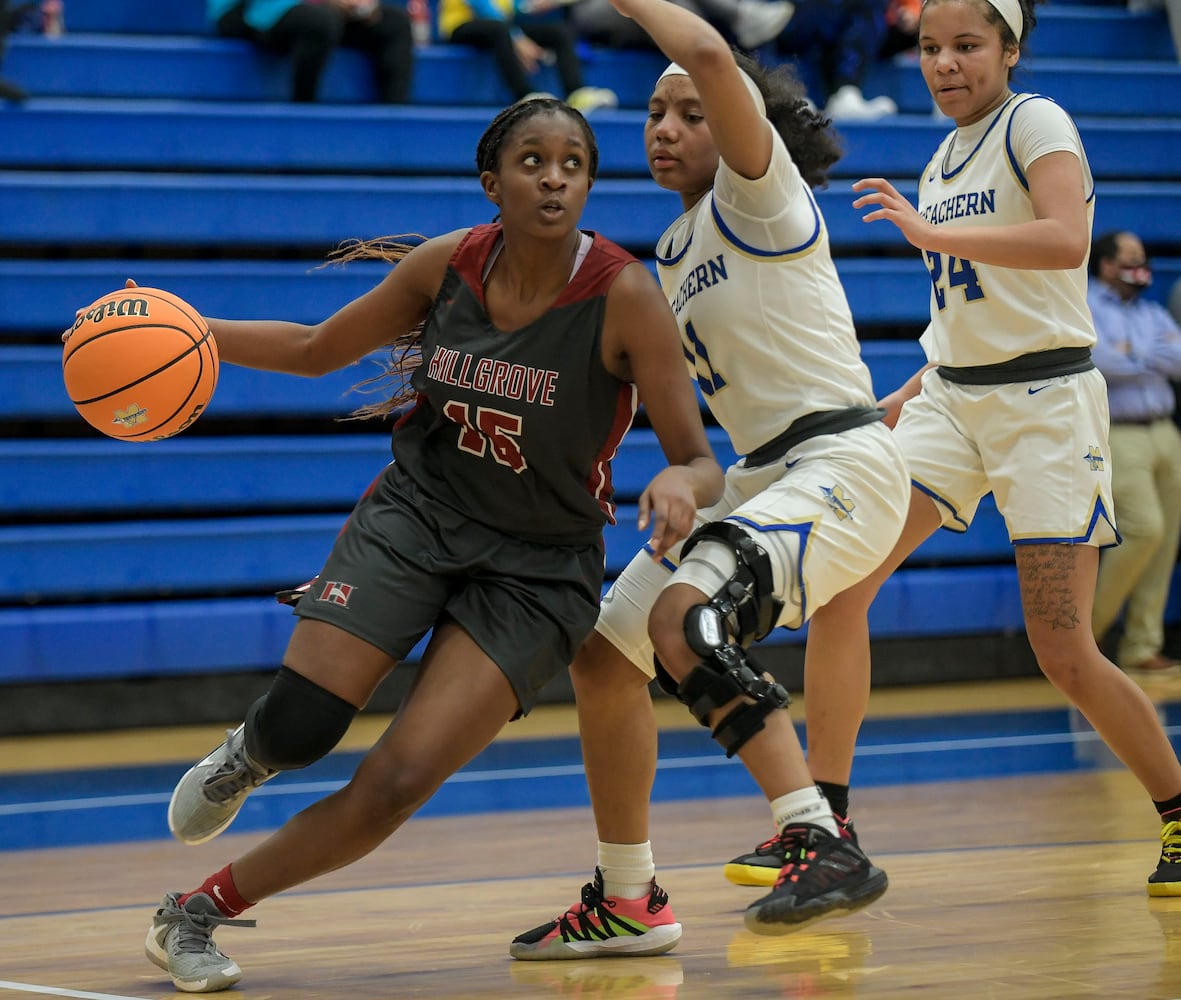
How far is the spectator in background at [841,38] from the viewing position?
9.35 m

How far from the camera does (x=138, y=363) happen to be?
10.3 feet

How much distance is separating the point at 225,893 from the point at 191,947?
0.11 m

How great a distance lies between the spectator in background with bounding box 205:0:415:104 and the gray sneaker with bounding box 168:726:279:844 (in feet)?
18.8

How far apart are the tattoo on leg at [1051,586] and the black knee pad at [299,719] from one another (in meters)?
1.61

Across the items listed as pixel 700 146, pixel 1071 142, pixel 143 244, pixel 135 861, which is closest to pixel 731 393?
pixel 700 146

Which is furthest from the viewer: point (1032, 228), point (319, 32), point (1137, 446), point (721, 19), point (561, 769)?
point (721, 19)

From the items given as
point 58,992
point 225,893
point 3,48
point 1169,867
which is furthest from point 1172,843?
point 3,48

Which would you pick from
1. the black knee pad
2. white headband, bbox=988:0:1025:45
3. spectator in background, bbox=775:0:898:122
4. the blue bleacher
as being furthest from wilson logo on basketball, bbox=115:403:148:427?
spectator in background, bbox=775:0:898:122

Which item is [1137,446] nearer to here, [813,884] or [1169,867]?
[1169,867]

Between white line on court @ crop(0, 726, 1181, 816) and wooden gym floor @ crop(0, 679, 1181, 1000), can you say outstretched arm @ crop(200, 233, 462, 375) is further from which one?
white line on court @ crop(0, 726, 1181, 816)

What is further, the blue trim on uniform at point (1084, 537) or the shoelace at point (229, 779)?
the blue trim on uniform at point (1084, 537)

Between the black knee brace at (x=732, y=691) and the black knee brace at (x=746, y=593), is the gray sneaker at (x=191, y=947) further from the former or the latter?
the black knee brace at (x=746, y=593)

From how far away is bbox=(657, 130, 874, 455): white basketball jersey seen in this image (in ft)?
10.5

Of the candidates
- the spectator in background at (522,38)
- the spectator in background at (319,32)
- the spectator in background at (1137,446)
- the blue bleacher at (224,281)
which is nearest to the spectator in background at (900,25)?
the blue bleacher at (224,281)
